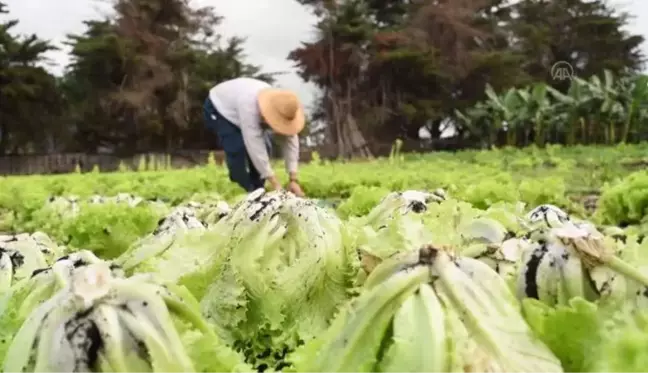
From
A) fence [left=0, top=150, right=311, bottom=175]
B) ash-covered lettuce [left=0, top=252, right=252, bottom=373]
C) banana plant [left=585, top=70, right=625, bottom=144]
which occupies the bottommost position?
fence [left=0, top=150, right=311, bottom=175]

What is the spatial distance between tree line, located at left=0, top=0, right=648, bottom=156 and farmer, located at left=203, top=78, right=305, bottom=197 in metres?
28.9

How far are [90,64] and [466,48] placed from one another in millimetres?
18709

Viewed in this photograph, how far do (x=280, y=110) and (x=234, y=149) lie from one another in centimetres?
71

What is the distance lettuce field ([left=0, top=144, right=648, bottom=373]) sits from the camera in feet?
4.27

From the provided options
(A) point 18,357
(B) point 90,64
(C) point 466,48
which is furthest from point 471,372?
(C) point 466,48

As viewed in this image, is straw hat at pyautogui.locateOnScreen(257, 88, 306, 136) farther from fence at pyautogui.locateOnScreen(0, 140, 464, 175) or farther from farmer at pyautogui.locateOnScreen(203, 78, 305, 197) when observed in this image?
fence at pyautogui.locateOnScreen(0, 140, 464, 175)

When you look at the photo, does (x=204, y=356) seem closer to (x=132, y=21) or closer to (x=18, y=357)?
(x=18, y=357)

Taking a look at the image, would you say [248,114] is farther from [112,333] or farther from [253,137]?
[112,333]

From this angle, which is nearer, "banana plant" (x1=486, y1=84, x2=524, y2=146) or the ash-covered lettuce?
the ash-covered lettuce

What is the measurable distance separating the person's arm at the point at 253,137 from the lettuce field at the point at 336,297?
5.57 m

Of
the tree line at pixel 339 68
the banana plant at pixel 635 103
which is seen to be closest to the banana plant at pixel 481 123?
the tree line at pixel 339 68

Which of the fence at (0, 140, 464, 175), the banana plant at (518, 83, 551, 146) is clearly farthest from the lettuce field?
the fence at (0, 140, 464, 175)

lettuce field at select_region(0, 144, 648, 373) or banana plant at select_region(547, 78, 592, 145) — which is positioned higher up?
banana plant at select_region(547, 78, 592, 145)

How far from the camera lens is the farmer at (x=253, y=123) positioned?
335 inches
